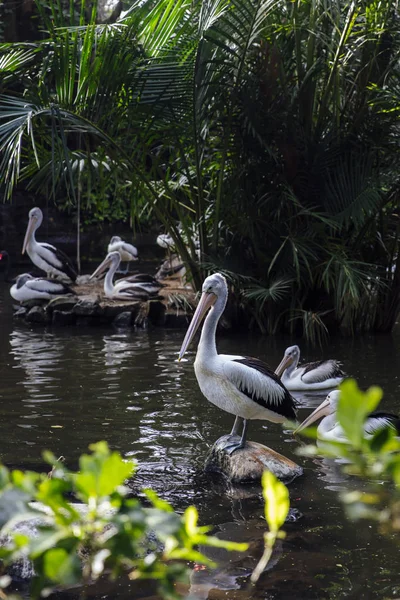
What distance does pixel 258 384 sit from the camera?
5.52 m

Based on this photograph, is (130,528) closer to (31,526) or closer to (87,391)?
(31,526)

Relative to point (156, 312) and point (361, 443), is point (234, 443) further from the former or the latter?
point (156, 312)

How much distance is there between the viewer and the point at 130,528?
3.95 ft

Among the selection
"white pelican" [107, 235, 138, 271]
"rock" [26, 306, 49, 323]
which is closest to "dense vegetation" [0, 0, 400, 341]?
"rock" [26, 306, 49, 323]

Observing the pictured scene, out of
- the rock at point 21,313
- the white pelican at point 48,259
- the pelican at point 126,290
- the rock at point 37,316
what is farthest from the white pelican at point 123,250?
the rock at point 37,316

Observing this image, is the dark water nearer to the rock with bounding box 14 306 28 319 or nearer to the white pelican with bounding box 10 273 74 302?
the rock with bounding box 14 306 28 319

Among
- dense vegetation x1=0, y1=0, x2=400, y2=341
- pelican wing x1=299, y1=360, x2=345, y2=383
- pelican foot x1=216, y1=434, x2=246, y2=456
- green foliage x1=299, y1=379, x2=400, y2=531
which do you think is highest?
dense vegetation x1=0, y1=0, x2=400, y2=341

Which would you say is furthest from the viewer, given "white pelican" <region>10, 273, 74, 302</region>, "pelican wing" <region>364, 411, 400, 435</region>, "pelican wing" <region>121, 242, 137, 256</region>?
"pelican wing" <region>121, 242, 137, 256</region>

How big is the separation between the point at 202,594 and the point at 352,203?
21.6ft

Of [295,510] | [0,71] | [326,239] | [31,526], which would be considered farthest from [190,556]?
[326,239]

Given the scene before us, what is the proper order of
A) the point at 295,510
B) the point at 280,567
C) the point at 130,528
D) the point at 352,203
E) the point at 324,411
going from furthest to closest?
the point at 352,203 → the point at 324,411 → the point at 295,510 → the point at 280,567 → the point at 130,528

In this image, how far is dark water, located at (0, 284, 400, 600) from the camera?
4.14m

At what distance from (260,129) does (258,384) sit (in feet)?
16.6

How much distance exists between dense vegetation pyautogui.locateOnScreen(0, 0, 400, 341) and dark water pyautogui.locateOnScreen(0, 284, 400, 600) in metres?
0.88
